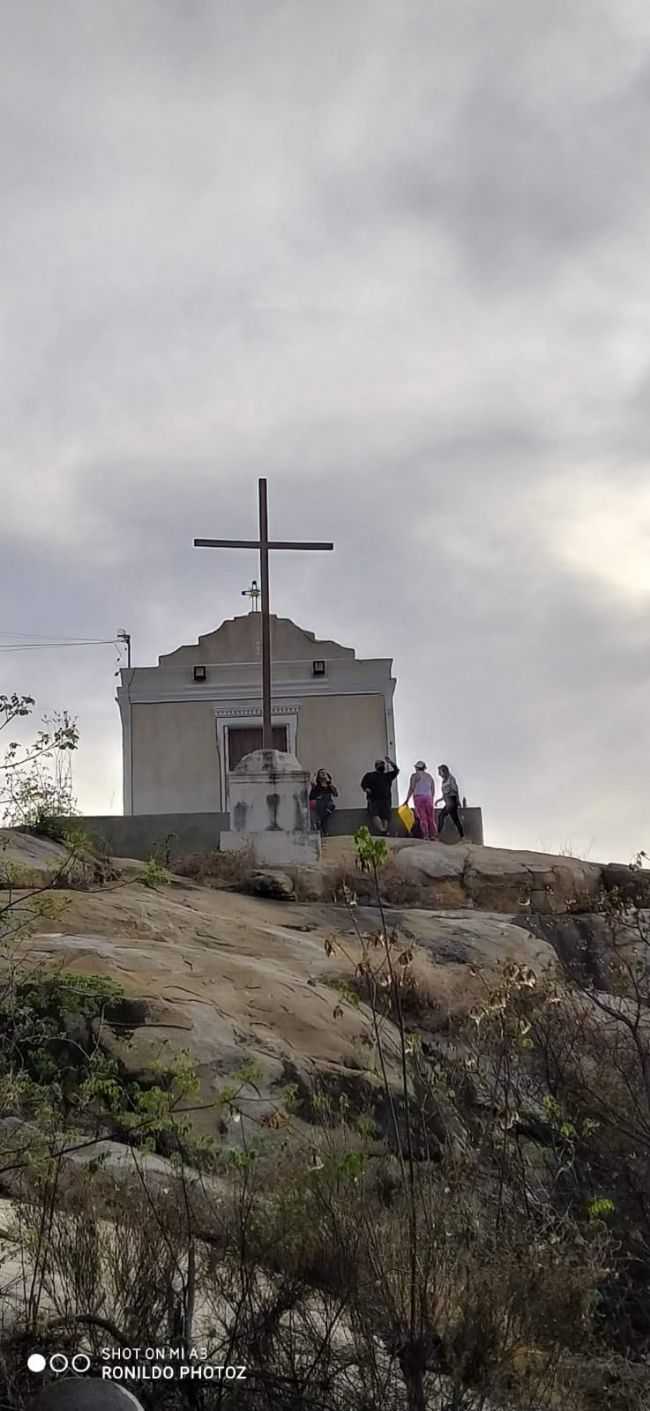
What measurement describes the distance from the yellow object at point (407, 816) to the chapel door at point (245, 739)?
6.37m

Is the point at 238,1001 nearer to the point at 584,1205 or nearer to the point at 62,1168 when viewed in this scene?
the point at 584,1205

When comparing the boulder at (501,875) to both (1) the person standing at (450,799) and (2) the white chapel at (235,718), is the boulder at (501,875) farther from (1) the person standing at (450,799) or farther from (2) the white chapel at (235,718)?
(2) the white chapel at (235,718)

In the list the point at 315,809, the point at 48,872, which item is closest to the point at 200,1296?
the point at 48,872

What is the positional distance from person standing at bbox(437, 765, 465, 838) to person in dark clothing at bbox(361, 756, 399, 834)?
92 centimetres

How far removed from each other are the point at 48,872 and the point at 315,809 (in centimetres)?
863

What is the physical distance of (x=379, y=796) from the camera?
20.3 m

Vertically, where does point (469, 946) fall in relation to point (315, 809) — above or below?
below

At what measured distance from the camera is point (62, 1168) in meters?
5.45

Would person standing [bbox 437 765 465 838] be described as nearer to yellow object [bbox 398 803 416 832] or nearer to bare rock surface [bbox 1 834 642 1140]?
yellow object [bbox 398 803 416 832]

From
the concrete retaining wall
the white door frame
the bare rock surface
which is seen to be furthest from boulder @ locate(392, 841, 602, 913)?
the white door frame

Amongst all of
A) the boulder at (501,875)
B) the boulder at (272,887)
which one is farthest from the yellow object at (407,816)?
the boulder at (272,887)

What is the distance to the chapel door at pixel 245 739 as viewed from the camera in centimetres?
2694

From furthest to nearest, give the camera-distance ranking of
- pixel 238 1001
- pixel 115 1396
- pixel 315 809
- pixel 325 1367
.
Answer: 1. pixel 315 809
2. pixel 238 1001
3. pixel 325 1367
4. pixel 115 1396

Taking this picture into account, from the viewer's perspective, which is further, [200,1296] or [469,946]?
[469,946]
